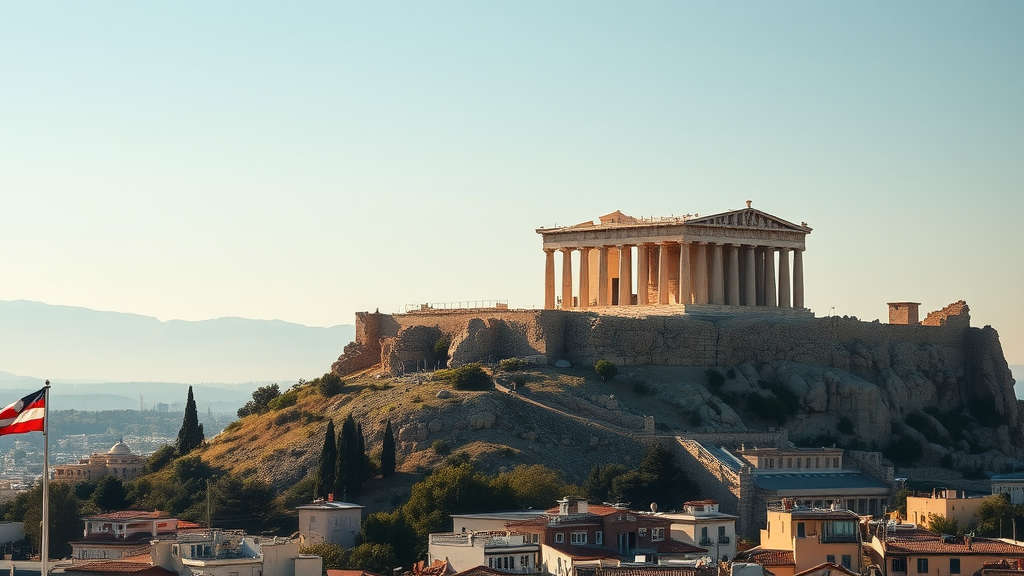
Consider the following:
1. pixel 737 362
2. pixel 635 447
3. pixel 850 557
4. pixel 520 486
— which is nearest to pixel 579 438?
pixel 635 447

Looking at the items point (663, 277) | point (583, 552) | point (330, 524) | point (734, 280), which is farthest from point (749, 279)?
point (583, 552)

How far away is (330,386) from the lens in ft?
417

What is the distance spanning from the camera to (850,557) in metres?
76.2

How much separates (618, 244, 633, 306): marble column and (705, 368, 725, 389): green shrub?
1012 centimetres

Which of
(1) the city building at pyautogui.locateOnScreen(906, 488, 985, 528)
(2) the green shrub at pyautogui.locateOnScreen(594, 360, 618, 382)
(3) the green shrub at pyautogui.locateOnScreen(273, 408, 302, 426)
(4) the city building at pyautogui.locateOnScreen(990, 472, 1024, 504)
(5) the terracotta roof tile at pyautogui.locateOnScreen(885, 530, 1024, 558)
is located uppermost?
(2) the green shrub at pyautogui.locateOnScreen(594, 360, 618, 382)

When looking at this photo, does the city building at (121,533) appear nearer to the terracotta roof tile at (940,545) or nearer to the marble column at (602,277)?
the terracotta roof tile at (940,545)

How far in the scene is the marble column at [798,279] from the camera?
13912cm

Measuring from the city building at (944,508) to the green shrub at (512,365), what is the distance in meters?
29.9

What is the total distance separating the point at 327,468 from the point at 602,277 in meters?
34.4

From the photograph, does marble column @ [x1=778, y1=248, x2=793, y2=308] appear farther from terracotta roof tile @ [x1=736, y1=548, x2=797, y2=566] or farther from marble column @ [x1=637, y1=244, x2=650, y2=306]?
terracotta roof tile @ [x1=736, y1=548, x2=797, y2=566]

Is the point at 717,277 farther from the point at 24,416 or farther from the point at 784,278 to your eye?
the point at 24,416

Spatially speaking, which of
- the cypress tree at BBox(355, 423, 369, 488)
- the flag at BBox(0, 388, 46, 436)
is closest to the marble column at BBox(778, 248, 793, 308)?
the cypress tree at BBox(355, 423, 369, 488)

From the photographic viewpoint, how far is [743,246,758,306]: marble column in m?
135

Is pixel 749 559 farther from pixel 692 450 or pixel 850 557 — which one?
pixel 692 450
